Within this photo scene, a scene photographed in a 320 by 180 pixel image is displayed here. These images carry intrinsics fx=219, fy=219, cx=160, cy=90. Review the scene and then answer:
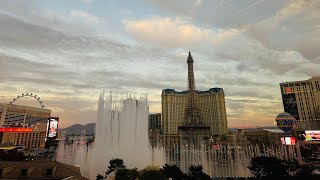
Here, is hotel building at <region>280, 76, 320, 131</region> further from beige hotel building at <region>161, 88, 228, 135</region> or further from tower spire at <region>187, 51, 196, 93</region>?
tower spire at <region>187, 51, 196, 93</region>

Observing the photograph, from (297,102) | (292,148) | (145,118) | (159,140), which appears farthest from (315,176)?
(297,102)

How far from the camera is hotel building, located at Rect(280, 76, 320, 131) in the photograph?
10006cm

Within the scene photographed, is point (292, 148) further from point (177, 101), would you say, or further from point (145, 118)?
point (177, 101)

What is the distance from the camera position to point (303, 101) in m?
104

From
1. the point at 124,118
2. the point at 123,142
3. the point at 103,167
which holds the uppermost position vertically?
the point at 124,118

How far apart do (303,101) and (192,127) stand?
192ft

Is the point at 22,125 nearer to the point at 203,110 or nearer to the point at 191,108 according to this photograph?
the point at 191,108

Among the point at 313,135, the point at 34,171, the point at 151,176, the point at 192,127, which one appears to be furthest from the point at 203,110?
the point at 34,171

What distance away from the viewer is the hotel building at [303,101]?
328 ft

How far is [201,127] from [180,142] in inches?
415

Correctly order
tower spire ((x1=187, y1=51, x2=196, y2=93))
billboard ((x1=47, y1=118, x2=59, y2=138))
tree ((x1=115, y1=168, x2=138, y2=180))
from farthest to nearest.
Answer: tower spire ((x1=187, y1=51, x2=196, y2=93)) → billboard ((x1=47, y1=118, x2=59, y2=138)) → tree ((x1=115, y1=168, x2=138, y2=180))

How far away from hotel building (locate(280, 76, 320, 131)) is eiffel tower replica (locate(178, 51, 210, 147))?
148ft

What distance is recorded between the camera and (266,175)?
2338 centimetres

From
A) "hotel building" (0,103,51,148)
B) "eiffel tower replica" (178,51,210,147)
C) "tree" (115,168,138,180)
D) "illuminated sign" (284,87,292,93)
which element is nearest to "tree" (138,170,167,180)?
"tree" (115,168,138,180)
